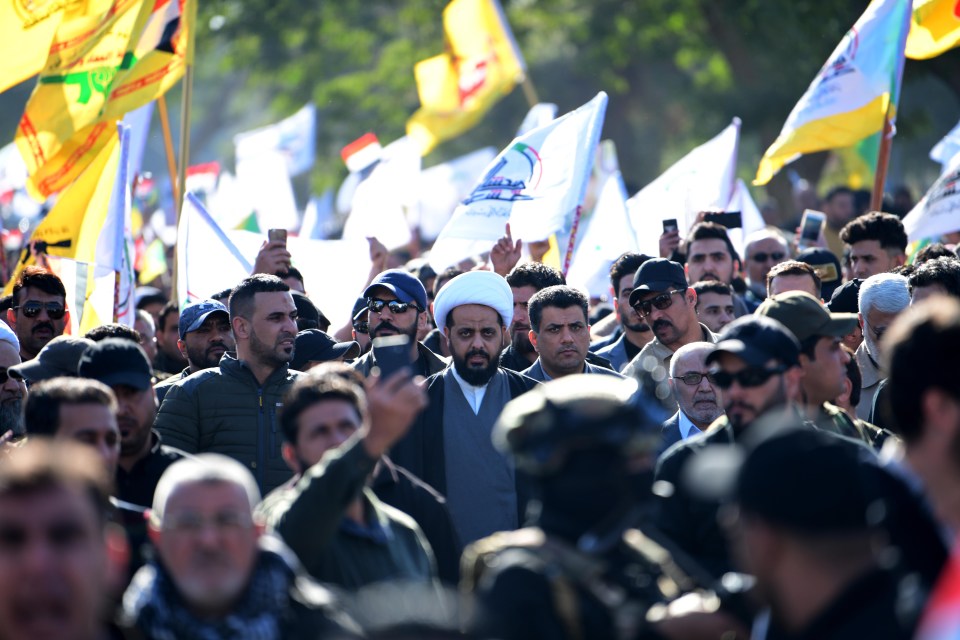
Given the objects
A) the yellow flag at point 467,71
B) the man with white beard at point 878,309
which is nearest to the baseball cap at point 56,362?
the man with white beard at point 878,309

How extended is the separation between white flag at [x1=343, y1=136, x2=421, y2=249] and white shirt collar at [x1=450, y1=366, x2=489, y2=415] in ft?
16.7

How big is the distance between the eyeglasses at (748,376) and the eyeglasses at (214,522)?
6.28 ft

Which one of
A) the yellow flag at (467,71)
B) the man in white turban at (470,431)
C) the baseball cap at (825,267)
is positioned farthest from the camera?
the yellow flag at (467,71)

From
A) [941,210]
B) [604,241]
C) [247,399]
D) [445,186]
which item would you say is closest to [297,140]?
[445,186]

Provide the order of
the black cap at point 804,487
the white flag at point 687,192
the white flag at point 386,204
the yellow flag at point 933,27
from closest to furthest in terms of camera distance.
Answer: the black cap at point 804,487, the yellow flag at point 933,27, the white flag at point 687,192, the white flag at point 386,204

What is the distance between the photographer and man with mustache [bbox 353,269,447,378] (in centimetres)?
798

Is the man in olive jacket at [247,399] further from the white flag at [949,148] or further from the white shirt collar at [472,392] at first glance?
the white flag at [949,148]

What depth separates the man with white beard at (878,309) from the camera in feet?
25.0

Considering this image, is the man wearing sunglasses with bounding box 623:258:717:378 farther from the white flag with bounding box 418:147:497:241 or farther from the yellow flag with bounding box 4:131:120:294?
the white flag with bounding box 418:147:497:241

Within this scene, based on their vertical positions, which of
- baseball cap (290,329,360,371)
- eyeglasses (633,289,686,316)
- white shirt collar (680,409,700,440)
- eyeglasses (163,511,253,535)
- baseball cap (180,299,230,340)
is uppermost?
eyeglasses (163,511,253,535)

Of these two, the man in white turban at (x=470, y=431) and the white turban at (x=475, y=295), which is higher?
the white turban at (x=475, y=295)

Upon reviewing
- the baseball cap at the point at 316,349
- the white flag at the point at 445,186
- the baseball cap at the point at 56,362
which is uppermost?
the baseball cap at the point at 56,362

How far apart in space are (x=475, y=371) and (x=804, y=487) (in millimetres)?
4130

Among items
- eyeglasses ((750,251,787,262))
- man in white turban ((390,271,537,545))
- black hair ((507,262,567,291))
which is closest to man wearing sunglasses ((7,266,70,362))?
man in white turban ((390,271,537,545))
